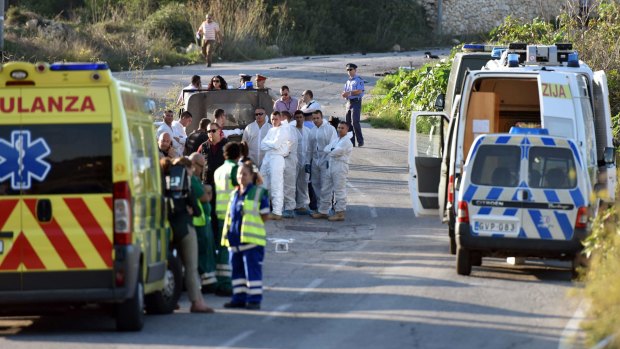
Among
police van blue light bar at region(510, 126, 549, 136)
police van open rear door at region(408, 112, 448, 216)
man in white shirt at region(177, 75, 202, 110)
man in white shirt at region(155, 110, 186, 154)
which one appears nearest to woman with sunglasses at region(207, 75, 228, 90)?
man in white shirt at region(177, 75, 202, 110)

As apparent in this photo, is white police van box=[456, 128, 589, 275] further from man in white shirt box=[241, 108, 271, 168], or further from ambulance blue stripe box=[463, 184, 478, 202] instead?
man in white shirt box=[241, 108, 271, 168]

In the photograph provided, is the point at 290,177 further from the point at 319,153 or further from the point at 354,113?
the point at 354,113

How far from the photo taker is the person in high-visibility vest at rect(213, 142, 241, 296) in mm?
15211

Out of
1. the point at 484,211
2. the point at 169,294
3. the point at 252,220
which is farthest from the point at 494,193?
the point at 169,294

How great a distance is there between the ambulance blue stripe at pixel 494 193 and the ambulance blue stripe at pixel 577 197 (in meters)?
0.88

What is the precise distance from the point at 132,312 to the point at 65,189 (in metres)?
1.36

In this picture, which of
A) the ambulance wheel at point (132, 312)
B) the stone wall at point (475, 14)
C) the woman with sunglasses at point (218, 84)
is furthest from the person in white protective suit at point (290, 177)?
the stone wall at point (475, 14)

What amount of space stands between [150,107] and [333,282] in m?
3.78

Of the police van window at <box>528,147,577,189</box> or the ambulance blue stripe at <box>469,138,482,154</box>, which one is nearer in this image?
the police van window at <box>528,147,577,189</box>

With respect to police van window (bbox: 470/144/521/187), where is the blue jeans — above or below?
below

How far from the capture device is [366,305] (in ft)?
47.8

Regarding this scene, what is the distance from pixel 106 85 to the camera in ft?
40.7

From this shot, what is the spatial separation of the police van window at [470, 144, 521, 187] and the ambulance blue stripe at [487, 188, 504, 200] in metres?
0.10

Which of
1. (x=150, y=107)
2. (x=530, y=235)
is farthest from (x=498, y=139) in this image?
(x=150, y=107)
